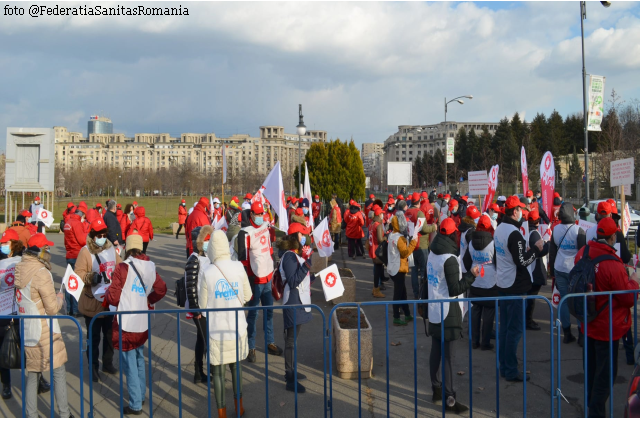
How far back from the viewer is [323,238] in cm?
1062

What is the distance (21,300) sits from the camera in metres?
4.85

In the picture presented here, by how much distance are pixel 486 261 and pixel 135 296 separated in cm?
424

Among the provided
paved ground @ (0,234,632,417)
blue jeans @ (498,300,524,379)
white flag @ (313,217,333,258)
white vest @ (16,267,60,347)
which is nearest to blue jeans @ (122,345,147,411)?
paved ground @ (0,234,632,417)

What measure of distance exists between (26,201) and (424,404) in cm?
3249

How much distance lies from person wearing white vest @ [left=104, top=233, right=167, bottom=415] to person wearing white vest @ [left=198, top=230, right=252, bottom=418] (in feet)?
2.47

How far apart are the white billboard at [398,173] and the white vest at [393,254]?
21.6 metres

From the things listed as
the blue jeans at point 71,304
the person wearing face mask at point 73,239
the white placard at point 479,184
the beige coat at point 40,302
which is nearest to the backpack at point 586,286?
the beige coat at point 40,302

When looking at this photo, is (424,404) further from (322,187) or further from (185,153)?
(185,153)

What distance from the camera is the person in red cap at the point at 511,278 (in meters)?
5.80

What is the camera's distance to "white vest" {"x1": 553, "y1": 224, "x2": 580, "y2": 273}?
7230 millimetres

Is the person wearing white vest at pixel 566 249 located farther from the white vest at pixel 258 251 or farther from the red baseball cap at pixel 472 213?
the white vest at pixel 258 251

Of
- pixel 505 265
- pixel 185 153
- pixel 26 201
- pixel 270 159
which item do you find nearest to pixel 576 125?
pixel 26 201

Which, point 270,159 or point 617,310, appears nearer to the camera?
point 617,310

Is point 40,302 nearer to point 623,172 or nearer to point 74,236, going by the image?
point 74,236
